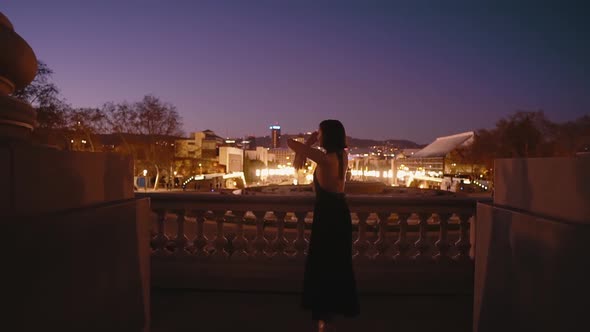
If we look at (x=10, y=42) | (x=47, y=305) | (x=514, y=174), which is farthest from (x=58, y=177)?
(x=514, y=174)

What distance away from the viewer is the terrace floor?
335 centimetres

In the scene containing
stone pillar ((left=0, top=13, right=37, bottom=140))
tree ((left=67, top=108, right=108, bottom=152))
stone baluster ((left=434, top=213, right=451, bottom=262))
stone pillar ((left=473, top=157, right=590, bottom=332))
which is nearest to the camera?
stone pillar ((left=473, top=157, right=590, bottom=332))

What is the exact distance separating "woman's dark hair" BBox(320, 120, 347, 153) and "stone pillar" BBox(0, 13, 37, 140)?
195cm

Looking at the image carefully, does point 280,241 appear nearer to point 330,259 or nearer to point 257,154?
point 330,259

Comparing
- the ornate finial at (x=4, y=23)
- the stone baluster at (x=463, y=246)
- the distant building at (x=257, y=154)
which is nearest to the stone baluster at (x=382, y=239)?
the stone baluster at (x=463, y=246)

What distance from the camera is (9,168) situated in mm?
1615

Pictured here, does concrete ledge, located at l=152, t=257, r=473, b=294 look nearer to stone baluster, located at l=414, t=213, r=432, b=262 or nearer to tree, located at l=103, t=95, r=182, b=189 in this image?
stone baluster, located at l=414, t=213, r=432, b=262

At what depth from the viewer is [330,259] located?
9.70ft

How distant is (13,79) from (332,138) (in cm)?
213

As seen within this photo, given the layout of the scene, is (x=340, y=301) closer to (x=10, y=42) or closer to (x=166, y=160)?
(x=10, y=42)

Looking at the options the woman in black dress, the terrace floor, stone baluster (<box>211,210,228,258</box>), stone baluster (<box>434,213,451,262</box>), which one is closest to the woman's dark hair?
the woman in black dress

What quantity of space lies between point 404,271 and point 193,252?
2.46m

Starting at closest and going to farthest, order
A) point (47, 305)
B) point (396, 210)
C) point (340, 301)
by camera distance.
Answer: point (47, 305) → point (340, 301) → point (396, 210)

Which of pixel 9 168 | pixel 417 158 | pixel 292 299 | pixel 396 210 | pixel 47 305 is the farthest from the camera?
pixel 417 158
